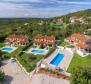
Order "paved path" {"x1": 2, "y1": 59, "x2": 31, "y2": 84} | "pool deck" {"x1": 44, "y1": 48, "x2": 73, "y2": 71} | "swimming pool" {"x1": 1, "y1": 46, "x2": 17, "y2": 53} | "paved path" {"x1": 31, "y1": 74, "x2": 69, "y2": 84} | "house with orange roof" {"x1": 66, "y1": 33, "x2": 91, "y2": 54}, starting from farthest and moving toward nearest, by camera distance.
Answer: "swimming pool" {"x1": 1, "y1": 46, "x2": 17, "y2": 53} → "house with orange roof" {"x1": 66, "y1": 33, "x2": 91, "y2": 54} → "pool deck" {"x1": 44, "y1": 48, "x2": 73, "y2": 71} → "paved path" {"x1": 2, "y1": 59, "x2": 31, "y2": 84} → "paved path" {"x1": 31, "y1": 74, "x2": 69, "y2": 84}

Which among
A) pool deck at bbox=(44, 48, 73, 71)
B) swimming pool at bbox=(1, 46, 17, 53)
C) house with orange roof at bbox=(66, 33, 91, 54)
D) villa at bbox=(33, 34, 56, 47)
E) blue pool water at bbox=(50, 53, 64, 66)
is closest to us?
pool deck at bbox=(44, 48, 73, 71)

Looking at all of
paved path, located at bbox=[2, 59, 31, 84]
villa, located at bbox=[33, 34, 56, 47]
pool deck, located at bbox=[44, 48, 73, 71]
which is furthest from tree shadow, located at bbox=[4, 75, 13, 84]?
villa, located at bbox=[33, 34, 56, 47]

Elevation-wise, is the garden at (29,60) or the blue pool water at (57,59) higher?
the garden at (29,60)

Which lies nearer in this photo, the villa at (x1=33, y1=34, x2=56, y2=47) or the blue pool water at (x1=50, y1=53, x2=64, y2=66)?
the blue pool water at (x1=50, y1=53, x2=64, y2=66)

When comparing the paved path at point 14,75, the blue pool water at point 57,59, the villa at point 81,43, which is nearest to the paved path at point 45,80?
the paved path at point 14,75

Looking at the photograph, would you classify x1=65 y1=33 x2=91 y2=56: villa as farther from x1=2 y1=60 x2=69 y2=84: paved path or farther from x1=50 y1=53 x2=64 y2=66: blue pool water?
x1=2 y1=60 x2=69 y2=84: paved path

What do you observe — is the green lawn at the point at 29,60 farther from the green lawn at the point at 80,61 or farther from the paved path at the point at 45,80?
the green lawn at the point at 80,61

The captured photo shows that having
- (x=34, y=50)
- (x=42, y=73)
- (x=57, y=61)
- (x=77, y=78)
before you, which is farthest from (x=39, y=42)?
(x=77, y=78)

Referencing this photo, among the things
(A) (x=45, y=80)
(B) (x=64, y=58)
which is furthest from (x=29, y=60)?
(A) (x=45, y=80)

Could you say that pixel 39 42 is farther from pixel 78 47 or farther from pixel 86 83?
pixel 86 83
